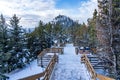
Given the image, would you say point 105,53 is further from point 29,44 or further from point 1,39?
point 29,44

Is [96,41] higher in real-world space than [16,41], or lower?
lower

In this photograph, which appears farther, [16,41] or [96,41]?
[16,41]

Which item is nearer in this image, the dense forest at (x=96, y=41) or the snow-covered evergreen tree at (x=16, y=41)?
the dense forest at (x=96, y=41)

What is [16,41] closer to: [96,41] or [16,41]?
[16,41]

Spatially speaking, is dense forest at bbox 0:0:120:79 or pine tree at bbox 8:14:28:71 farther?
pine tree at bbox 8:14:28:71

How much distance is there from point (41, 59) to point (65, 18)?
163867mm

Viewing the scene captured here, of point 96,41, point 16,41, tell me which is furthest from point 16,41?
point 96,41

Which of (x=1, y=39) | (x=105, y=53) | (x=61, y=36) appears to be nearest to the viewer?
(x=105, y=53)

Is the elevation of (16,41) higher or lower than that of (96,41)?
higher

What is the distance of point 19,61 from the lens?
82.2ft

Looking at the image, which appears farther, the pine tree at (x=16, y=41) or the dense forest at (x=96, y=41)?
the pine tree at (x=16, y=41)

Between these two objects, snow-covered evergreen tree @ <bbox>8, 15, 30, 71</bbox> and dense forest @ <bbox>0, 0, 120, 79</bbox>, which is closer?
dense forest @ <bbox>0, 0, 120, 79</bbox>

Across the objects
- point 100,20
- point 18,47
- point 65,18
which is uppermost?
point 65,18

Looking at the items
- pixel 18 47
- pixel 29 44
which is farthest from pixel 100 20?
pixel 29 44
